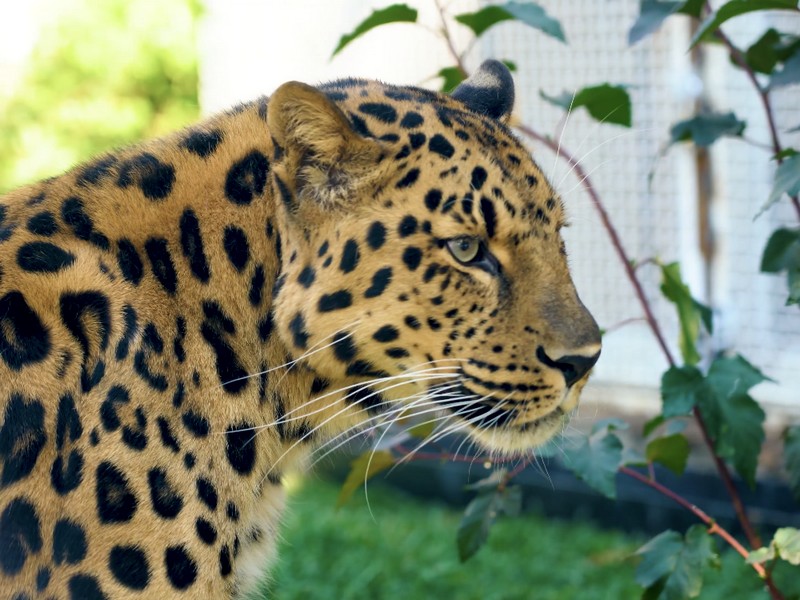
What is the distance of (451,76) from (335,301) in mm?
1457

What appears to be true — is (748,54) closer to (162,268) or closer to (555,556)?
(162,268)

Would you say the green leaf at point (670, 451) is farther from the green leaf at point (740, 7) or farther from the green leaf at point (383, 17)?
the green leaf at point (383, 17)

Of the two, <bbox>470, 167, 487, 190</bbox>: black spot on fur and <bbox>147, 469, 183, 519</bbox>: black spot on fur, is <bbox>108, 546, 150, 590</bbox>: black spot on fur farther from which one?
<bbox>470, 167, 487, 190</bbox>: black spot on fur

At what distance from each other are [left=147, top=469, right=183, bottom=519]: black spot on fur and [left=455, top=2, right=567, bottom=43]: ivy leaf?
1942 millimetres

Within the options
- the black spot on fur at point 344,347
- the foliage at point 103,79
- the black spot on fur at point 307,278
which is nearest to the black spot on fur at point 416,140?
the black spot on fur at point 307,278

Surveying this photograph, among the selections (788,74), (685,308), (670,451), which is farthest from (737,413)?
(788,74)

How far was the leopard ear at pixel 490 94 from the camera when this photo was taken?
12.4 feet

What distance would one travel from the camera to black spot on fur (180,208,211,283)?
3.29 m

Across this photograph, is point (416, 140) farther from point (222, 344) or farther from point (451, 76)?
point (451, 76)

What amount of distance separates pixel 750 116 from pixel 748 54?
2.57 m

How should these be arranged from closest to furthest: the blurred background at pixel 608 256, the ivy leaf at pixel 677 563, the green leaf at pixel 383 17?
the ivy leaf at pixel 677 563
the green leaf at pixel 383 17
the blurred background at pixel 608 256

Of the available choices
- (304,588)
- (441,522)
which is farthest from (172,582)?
(441,522)

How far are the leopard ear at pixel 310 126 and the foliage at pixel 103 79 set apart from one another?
11766 millimetres

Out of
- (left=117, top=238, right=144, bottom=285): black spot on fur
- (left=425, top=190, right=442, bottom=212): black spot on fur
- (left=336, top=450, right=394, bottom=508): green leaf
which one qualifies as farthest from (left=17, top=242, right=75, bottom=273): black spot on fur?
(left=336, top=450, right=394, bottom=508): green leaf
